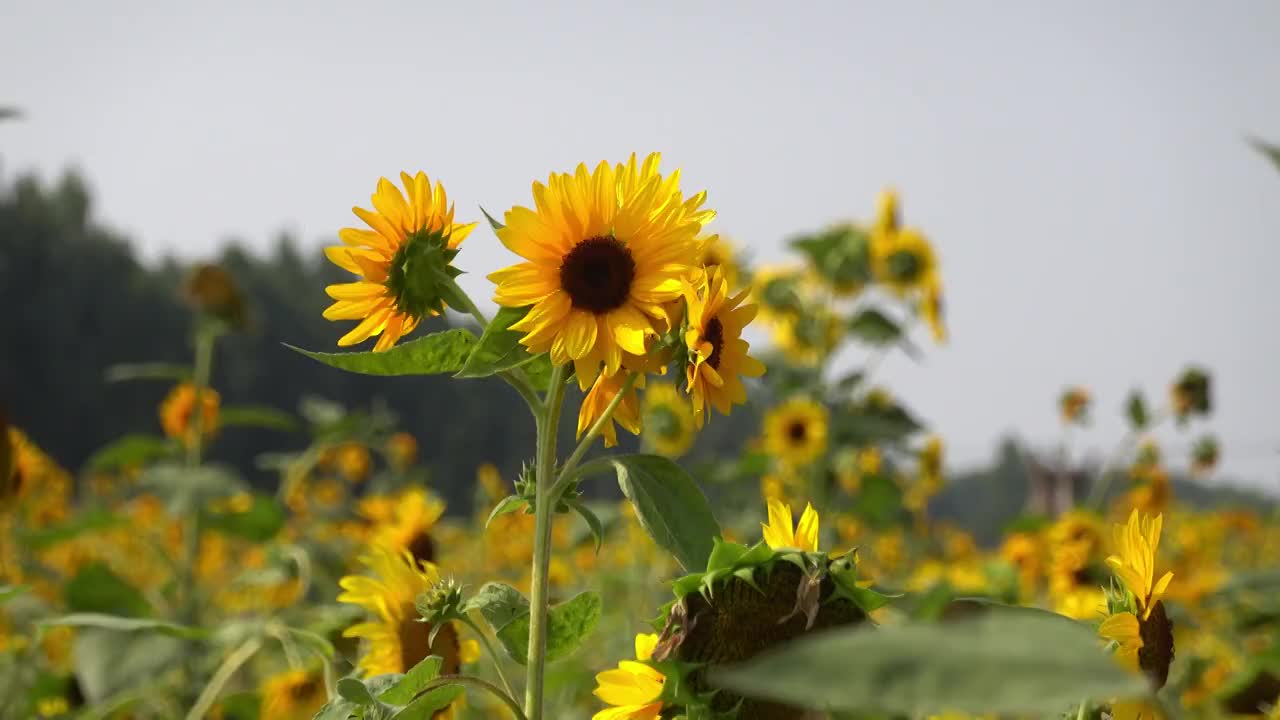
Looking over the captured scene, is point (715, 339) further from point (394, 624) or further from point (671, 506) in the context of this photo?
point (394, 624)

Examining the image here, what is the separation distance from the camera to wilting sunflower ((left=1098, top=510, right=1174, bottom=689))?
47 cm

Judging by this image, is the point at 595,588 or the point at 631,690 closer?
the point at 631,690

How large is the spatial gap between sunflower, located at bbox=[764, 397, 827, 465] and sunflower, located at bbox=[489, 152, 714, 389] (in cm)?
208

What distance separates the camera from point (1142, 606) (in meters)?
0.49

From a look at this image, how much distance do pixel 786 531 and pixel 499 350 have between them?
0.17 m

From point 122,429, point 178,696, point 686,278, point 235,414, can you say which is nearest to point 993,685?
point 686,278

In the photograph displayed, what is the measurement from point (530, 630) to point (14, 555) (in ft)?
7.16

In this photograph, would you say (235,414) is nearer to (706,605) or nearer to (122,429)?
(706,605)

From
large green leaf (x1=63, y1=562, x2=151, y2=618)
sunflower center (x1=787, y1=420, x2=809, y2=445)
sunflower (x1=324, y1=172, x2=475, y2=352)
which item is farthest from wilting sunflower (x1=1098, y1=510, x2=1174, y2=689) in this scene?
sunflower center (x1=787, y1=420, x2=809, y2=445)

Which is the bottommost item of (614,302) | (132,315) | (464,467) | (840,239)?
(464,467)

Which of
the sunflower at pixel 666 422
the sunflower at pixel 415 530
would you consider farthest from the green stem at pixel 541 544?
the sunflower at pixel 666 422

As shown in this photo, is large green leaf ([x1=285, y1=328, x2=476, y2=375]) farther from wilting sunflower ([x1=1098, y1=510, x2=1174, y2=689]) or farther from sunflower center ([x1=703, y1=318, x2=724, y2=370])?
wilting sunflower ([x1=1098, y1=510, x2=1174, y2=689])

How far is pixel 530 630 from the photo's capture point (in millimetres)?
560

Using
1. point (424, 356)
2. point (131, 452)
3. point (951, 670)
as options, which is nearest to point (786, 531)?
point (424, 356)
